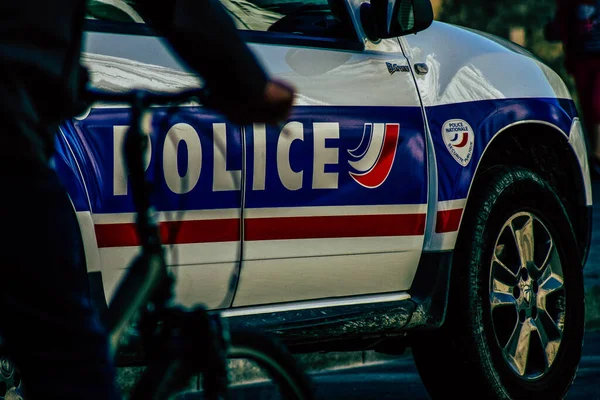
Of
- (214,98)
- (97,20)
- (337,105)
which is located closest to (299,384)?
(214,98)

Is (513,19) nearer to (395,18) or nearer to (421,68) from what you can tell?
(421,68)

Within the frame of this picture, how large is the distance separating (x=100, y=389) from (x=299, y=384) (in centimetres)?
67

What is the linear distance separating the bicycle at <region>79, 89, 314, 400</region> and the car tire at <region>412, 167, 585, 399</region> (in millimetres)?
2393

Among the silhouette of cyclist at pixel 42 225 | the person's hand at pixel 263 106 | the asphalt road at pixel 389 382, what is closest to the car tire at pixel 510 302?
the asphalt road at pixel 389 382

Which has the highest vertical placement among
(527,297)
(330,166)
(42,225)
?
(42,225)

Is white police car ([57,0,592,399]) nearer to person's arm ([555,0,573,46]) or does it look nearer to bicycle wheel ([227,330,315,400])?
bicycle wheel ([227,330,315,400])

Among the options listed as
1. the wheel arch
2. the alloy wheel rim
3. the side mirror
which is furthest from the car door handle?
the alloy wheel rim

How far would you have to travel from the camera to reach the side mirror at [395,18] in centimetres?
435

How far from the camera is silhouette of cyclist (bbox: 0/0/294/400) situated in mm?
1766

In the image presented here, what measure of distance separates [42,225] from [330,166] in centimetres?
242

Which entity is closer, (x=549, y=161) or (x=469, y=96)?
(x=469, y=96)

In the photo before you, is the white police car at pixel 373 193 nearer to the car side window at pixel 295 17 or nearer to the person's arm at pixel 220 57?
the car side window at pixel 295 17

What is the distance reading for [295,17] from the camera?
4449 mm

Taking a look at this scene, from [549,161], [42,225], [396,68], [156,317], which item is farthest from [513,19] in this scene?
[42,225]
